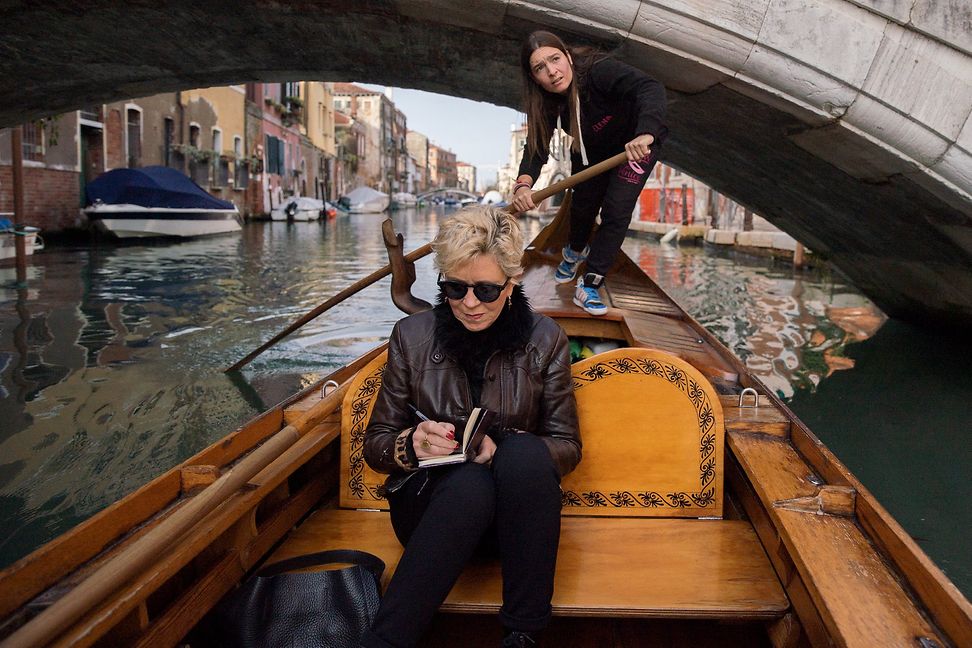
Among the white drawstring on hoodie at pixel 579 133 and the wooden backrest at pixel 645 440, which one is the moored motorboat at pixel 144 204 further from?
the wooden backrest at pixel 645 440

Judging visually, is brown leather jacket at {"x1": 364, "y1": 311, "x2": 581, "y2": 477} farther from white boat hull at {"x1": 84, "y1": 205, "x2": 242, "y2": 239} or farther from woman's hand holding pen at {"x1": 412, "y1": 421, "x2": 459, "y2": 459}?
white boat hull at {"x1": 84, "y1": 205, "x2": 242, "y2": 239}

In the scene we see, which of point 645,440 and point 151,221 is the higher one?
point 151,221

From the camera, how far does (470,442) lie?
1.08 meters

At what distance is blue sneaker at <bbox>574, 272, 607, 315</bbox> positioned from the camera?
86.1 inches

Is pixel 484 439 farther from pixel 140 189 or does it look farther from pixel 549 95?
pixel 140 189

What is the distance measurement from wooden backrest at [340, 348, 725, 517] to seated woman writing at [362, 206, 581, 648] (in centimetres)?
16

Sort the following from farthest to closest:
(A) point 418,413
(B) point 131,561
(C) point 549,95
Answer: (C) point 549,95 < (A) point 418,413 < (B) point 131,561

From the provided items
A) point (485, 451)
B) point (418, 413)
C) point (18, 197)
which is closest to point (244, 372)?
point (418, 413)

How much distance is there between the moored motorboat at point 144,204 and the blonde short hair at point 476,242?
938 centimetres

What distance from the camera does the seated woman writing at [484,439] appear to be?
3.32 feet

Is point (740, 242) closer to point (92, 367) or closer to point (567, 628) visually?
point (92, 367)

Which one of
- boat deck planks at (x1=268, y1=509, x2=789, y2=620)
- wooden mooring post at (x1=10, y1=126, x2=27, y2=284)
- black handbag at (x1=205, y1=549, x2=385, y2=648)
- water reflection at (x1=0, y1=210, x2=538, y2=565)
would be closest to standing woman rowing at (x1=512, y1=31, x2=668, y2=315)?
boat deck planks at (x1=268, y1=509, x2=789, y2=620)

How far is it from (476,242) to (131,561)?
2.12ft

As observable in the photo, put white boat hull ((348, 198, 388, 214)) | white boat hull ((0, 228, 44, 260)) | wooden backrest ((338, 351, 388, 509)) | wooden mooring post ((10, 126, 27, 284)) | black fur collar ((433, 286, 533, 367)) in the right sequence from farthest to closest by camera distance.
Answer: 1. white boat hull ((348, 198, 388, 214))
2. white boat hull ((0, 228, 44, 260))
3. wooden mooring post ((10, 126, 27, 284))
4. wooden backrest ((338, 351, 388, 509))
5. black fur collar ((433, 286, 533, 367))
